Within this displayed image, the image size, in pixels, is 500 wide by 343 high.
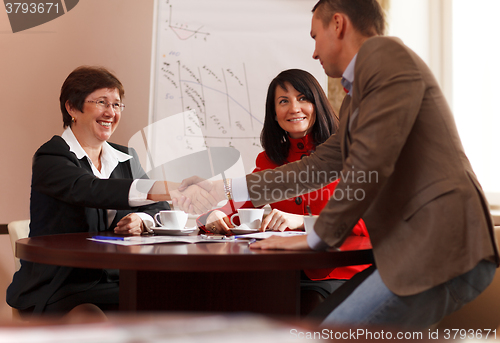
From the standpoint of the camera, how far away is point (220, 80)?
2928 mm

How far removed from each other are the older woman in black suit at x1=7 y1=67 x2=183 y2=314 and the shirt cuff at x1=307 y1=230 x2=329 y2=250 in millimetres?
761

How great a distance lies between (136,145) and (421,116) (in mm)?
2053

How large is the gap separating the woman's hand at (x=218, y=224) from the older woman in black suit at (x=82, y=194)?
0.21 metres

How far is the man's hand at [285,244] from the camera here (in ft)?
3.73

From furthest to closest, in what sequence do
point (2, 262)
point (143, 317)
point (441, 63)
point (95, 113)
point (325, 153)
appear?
point (441, 63) → point (2, 262) → point (95, 113) → point (325, 153) → point (143, 317)

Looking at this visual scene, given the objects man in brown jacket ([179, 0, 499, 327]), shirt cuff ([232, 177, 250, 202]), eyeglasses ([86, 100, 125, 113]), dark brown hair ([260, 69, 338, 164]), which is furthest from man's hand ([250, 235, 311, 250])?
eyeglasses ([86, 100, 125, 113])

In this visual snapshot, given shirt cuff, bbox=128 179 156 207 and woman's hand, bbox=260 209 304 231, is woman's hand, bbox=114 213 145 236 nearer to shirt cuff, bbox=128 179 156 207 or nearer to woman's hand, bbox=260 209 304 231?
shirt cuff, bbox=128 179 156 207

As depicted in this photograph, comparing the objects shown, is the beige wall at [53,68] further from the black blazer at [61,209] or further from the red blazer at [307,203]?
the red blazer at [307,203]

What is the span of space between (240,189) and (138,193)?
408mm

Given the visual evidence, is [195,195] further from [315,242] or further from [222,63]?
[222,63]

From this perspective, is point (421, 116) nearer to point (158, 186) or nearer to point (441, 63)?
point (158, 186)

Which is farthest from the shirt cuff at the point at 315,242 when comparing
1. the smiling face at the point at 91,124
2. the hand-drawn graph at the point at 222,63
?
the hand-drawn graph at the point at 222,63

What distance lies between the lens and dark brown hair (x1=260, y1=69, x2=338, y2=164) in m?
2.28

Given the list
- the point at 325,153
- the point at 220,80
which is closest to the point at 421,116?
the point at 325,153
